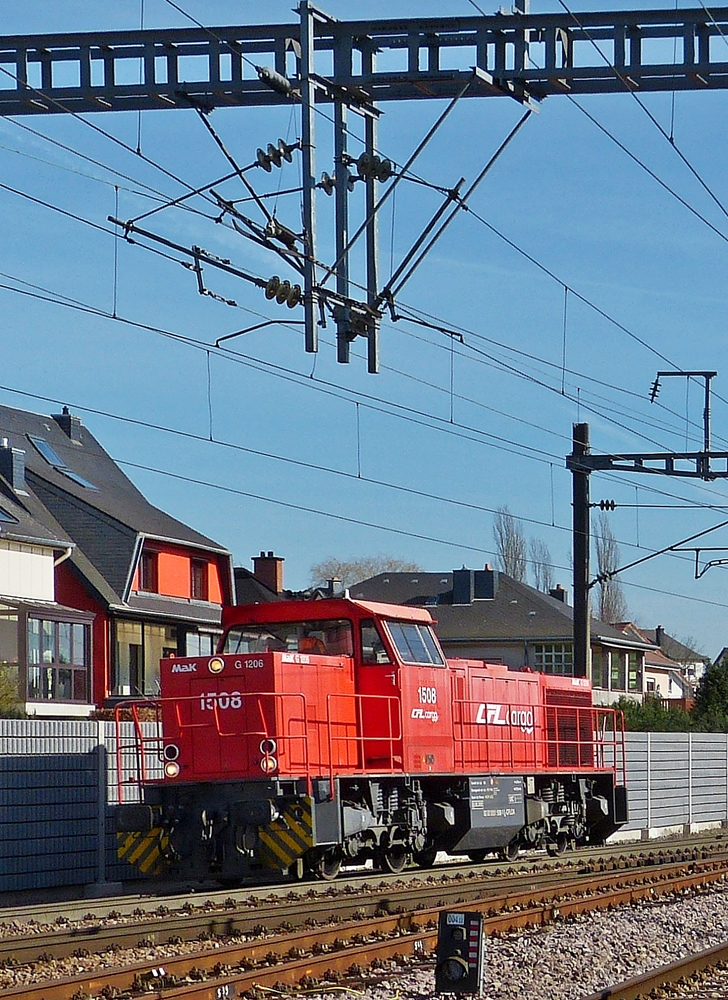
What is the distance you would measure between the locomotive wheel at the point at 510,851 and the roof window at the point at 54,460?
89.7 feet

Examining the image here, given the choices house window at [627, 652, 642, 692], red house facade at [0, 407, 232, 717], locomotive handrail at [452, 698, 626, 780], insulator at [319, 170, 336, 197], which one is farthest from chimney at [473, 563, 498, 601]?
insulator at [319, 170, 336, 197]

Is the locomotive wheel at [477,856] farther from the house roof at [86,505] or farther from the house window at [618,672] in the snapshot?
the house window at [618,672]

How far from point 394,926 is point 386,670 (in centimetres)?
526

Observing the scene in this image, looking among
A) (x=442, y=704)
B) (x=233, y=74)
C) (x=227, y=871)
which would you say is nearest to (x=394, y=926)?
(x=227, y=871)

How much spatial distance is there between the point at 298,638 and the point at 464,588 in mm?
50444

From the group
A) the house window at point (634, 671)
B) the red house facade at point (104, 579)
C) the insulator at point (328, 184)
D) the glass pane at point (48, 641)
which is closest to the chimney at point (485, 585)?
the house window at point (634, 671)

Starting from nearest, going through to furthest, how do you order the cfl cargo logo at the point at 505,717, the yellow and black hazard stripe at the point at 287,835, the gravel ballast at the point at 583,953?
the gravel ballast at the point at 583,953, the yellow and black hazard stripe at the point at 287,835, the cfl cargo logo at the point at 505,717

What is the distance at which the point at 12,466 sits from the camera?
40375 mm

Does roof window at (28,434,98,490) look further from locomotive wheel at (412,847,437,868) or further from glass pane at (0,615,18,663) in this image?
locomotive wheel at (412,847,437,868)

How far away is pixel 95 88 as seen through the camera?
13.0 meters

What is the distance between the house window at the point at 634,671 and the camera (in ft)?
244

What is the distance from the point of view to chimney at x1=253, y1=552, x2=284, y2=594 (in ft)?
187

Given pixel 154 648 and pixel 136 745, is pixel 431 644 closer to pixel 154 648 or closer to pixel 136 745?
pixel 136 745

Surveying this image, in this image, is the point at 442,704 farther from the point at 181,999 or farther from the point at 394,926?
the point at 181,999
